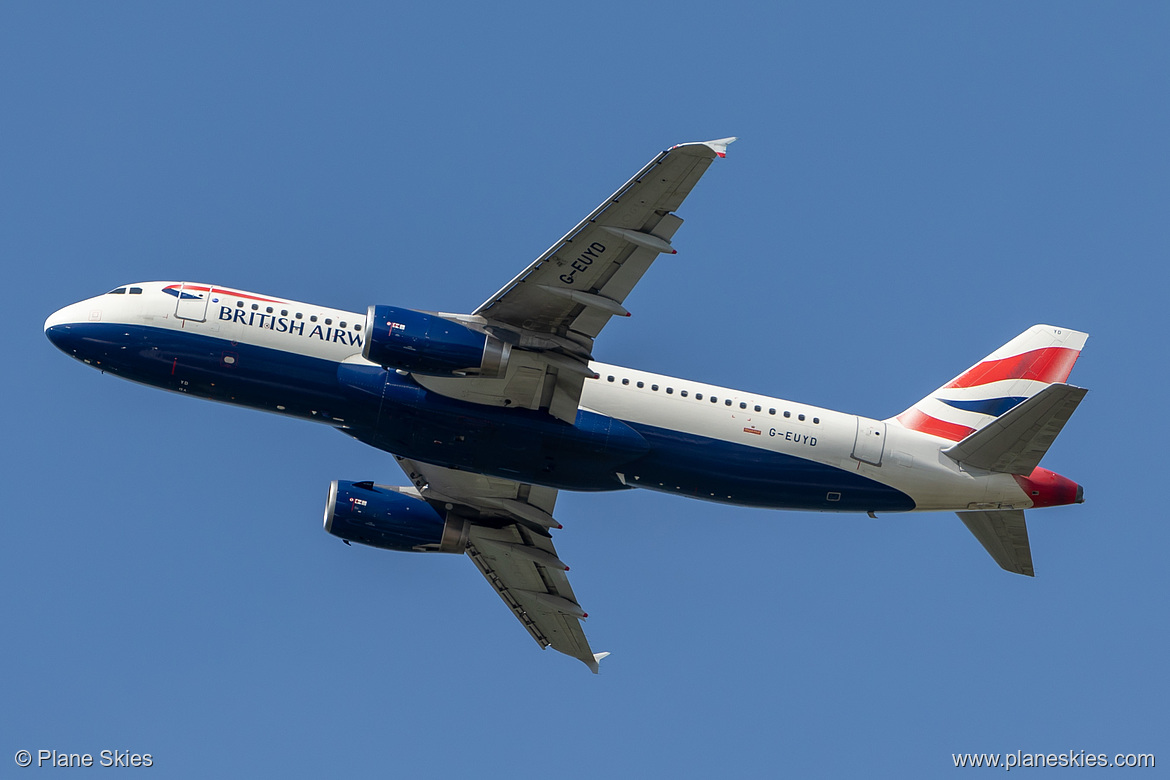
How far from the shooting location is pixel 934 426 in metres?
45.9

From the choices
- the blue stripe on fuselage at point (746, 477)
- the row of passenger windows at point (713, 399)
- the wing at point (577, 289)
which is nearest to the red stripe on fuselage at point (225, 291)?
the wing at point (577, 289)

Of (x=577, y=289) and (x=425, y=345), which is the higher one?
(x=577, y=289)

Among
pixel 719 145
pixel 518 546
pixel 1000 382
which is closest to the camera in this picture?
pixel 719 145

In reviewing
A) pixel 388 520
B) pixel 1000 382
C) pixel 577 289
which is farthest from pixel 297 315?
pixel 1000 382

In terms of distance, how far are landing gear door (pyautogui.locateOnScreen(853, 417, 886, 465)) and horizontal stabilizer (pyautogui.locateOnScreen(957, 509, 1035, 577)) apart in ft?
14.0

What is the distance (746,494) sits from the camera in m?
43.7

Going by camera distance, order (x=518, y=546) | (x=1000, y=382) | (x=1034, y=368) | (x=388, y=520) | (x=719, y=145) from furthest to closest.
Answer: (x=518, y=546)
(x=388, y=520)
(x=1034, y=368)
(x=1000, y=382)
(x=719, y=145)

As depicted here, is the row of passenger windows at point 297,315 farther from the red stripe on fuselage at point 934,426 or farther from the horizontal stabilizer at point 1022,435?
the horizontal stabilizer at point 1022,435

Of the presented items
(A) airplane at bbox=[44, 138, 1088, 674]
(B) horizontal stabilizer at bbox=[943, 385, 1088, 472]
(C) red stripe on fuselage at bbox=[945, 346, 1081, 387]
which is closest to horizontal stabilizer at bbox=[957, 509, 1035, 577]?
(A) airplane at bbox=[44, 138, 1088, 674]

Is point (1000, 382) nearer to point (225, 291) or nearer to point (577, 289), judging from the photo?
point (577, 289)

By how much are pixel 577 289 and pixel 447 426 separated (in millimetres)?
6353

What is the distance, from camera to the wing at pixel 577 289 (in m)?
36.8

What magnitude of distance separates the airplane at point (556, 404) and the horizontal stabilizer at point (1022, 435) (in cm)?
5

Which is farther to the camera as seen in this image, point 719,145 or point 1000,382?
point 1000,382
